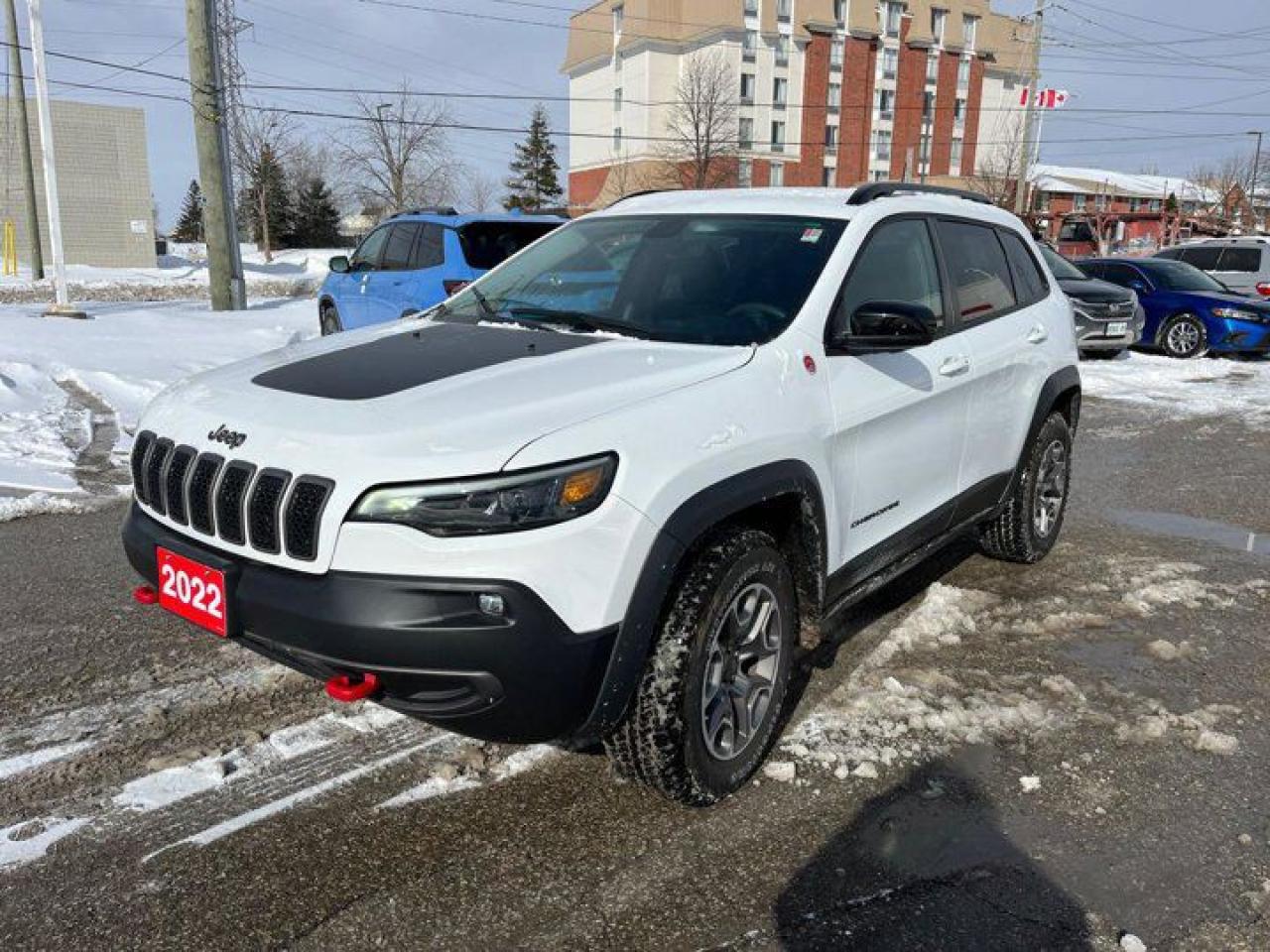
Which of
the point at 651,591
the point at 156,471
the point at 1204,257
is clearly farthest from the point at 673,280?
the point at 1204,257

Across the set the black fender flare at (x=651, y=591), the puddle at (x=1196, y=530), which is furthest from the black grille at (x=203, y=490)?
the puddle at (x=1196, y=530)

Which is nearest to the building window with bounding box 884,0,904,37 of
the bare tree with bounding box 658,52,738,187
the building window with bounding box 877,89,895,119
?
the building window with bounding box 877,89,895,119

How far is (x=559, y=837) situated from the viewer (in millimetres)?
2855

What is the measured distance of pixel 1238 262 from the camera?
59.8ft

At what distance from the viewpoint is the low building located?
39.2 metres

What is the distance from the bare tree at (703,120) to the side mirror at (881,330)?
52.3 m

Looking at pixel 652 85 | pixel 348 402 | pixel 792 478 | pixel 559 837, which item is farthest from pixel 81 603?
pixel 652 85

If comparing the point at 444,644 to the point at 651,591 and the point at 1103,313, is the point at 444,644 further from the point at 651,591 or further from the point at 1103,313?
the point at 1103,313

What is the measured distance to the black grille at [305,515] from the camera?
2455 millimetres

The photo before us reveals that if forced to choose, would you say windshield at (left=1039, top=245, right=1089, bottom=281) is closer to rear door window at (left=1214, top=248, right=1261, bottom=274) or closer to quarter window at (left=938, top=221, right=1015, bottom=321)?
rear door window at (left=1214, top=248, right=1261, bottom=274)

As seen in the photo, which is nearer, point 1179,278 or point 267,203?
point 1179,278

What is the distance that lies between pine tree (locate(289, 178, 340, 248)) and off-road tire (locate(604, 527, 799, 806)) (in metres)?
58.2

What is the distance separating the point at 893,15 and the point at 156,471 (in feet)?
226

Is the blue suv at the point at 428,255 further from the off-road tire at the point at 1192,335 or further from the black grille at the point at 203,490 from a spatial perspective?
the off-road tire at the point at 1192,335
